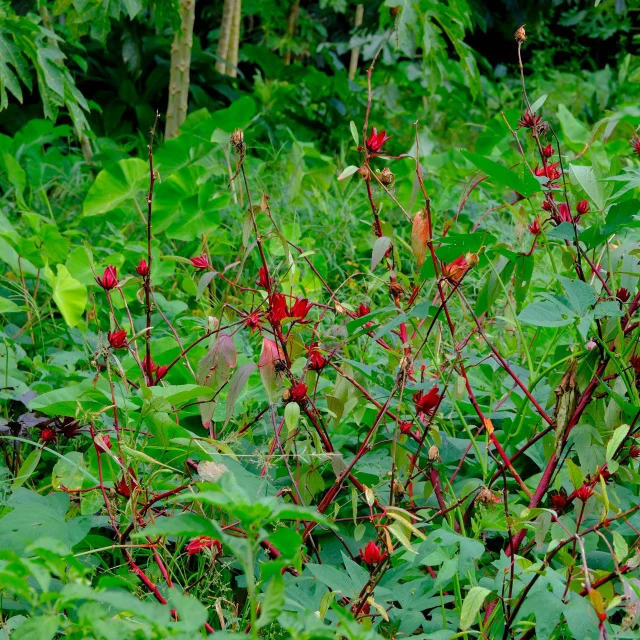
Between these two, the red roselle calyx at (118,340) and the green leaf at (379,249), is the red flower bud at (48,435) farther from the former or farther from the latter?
the green leaf at (379,249)

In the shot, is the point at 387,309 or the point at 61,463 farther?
the point at 61,463

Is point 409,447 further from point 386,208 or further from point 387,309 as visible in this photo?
point 386,208

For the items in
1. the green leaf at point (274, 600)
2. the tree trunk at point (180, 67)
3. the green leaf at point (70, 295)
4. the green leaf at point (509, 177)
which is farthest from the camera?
the tree trunk at point (180, 67)

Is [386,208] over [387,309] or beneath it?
beneath

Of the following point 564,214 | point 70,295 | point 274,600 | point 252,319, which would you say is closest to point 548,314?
point 564,214

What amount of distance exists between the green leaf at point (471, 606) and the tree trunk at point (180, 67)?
97.7 inches

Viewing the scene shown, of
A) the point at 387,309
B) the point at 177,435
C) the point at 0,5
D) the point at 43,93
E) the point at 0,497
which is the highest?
the point at 0,5

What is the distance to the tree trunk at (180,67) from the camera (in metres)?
2.95

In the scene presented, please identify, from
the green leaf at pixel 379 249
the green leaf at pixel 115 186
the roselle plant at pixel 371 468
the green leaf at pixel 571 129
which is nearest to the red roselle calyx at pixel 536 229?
the roselle plant at pixel 371 468

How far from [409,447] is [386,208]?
74.9 inches

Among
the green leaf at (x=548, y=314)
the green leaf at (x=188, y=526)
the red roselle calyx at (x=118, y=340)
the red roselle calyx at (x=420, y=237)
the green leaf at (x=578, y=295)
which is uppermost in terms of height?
the red roselle calyx at (x=420, y=237)

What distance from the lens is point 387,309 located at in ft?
3.61

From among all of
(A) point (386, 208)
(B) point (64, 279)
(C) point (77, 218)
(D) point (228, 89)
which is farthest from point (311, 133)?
(B) point (64, 279)

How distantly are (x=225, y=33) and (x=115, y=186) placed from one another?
191 cm
